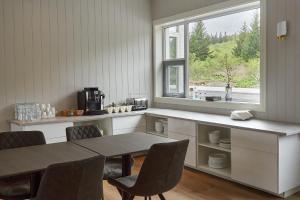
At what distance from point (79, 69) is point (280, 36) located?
2.88 m

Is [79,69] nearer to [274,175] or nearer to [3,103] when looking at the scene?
[3,103]

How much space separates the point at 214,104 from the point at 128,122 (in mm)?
1329

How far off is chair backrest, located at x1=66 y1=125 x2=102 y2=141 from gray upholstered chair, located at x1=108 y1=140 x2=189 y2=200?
100 centimetres

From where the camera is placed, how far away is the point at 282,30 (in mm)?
3785

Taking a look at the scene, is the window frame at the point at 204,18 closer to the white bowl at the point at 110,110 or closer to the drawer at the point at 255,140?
the drawer at the point at 255,140

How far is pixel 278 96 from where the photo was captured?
13.0 ft

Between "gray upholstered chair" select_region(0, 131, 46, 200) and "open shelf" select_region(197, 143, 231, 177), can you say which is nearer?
"gray upholstered chair" select_region(0, 131, 46, 200)

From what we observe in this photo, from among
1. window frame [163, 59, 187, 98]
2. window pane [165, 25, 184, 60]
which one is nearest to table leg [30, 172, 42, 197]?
window frame [163, 59, 187, 98]

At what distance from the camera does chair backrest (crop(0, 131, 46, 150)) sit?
3113mm

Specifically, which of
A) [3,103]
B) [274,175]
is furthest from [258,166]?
[3,103]

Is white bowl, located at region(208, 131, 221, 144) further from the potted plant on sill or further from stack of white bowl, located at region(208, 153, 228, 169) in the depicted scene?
the potted plant on sill

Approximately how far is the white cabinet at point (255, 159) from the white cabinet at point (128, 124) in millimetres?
1802

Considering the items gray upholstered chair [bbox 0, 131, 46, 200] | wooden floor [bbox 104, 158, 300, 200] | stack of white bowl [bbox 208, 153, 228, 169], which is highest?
gray upholstered chair [bbox 0, 131, 46, 200]

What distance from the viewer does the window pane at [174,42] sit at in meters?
5.59
